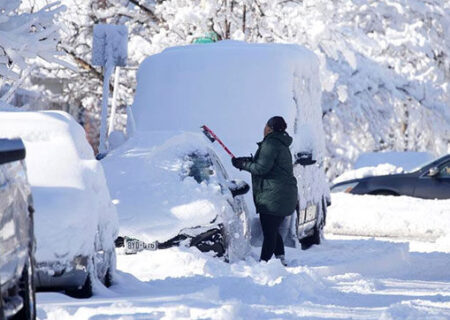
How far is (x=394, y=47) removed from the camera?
2777 cm

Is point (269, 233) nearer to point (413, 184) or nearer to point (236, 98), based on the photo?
point (236, 98)

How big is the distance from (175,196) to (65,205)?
3.29m

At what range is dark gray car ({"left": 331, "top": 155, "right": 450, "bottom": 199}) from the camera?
896 inches

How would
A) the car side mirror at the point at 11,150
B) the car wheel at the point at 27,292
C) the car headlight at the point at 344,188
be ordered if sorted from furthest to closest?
the car headlight at the point at 344,188 < the car wheel at the point at 27,292 < the car side mirror at the point at 11,150

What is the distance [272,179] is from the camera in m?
12.5

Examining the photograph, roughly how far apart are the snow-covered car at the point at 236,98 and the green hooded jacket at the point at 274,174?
1.86 meters

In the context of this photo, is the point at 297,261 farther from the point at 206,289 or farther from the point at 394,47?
the point at 394,47

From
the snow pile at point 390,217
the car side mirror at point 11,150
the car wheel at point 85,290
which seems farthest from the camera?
the snow pile at point 390,217

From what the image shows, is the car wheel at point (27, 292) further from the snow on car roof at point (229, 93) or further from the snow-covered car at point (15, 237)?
the snow on car roof at point (229, 93)

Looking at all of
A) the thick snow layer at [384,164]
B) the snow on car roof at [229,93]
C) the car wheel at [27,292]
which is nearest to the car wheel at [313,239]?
the snow on car roof at [229,93]

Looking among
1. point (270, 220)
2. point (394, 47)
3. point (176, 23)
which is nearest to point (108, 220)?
point (270, 220)

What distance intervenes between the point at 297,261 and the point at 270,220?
0.88 meters

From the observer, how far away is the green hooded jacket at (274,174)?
12.4m

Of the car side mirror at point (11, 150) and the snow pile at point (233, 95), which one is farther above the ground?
the car side mirror at point (11, 150)
